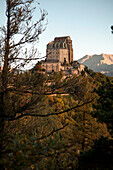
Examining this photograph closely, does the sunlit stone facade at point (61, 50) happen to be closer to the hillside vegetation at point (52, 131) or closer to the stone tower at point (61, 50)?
the stone tower at point (61, 50)

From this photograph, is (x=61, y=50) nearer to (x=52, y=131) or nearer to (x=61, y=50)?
(x=61, y=50)

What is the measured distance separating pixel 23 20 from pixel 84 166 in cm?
618

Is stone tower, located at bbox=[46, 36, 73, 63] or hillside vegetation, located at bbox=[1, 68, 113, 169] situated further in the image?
stone tower, located at bbox=[46, 36, 73, 63]

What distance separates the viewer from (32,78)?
268 inches

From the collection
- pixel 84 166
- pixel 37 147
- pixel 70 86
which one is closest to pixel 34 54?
pixel 70 86

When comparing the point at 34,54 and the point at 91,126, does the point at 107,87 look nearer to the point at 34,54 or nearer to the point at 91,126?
the point at 34,54

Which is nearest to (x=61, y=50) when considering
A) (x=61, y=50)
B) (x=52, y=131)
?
(x=61, y=50)

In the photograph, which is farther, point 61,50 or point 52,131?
point 61,50

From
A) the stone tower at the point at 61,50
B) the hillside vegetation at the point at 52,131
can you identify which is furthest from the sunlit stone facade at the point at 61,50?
the hillside vegetation at the point at 52,131

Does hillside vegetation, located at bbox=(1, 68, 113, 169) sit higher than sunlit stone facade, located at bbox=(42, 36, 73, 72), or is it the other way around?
sunlit stone facade, located at bbox=(42, 36, 73, 72)

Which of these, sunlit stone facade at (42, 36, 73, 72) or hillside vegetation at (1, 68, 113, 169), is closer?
hillside vegetation at (1, 68, 113, 169)

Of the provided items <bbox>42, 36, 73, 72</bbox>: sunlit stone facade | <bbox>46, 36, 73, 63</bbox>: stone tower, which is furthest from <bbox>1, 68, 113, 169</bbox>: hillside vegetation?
<bbox>46, 36, 73, 63</bbox>: stone tower

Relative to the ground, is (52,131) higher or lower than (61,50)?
lower

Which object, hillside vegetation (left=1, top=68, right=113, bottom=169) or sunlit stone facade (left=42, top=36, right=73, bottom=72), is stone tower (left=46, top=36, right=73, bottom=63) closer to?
sunlit stone facade (left=42, top=36, right=73, bottom=72)
